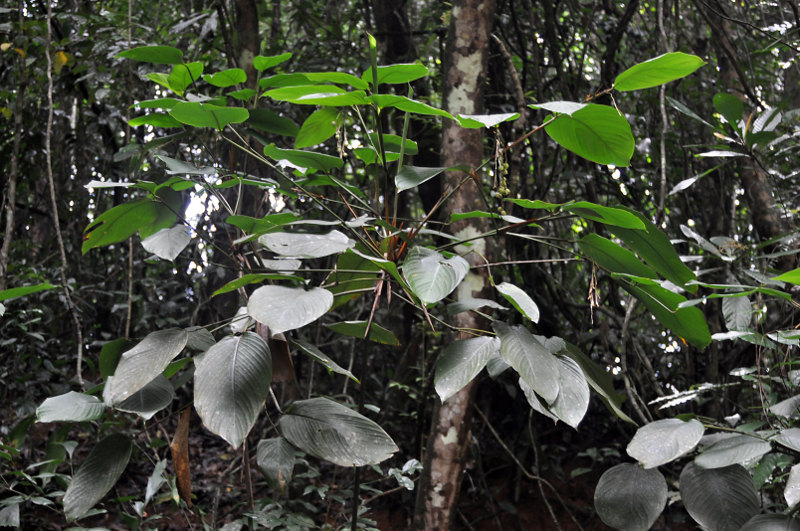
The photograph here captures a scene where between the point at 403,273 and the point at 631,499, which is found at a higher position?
the point at 403,273

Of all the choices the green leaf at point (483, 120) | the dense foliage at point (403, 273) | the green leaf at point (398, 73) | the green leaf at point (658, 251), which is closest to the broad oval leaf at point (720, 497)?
the dense foliage at point (403, 273)

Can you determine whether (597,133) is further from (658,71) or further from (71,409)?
(71,409)

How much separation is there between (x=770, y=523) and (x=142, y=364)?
860 millimetres

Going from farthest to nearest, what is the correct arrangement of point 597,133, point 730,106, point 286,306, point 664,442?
point 730,106 < point 664,442 < point 597,133 < point 286,306

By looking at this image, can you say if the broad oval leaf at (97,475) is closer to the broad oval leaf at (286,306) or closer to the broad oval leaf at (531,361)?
the broad oval leaf at (286,306)

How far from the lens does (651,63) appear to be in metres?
0.74

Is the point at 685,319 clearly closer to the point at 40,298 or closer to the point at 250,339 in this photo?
the point at 250,339

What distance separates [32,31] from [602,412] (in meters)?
3.01

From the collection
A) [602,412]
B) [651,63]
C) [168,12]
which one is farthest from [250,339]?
[168,12]

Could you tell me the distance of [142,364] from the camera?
0.71 metres

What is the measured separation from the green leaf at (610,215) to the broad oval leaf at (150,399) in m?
0.56

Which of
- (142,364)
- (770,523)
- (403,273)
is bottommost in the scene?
(770,523)

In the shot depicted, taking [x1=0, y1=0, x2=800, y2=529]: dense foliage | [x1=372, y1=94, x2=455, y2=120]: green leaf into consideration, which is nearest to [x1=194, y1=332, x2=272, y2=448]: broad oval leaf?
[x1=0, y1=0, x2=800, y2=529]: dense foliage

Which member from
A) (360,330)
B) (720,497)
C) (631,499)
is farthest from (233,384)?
(720,497)
